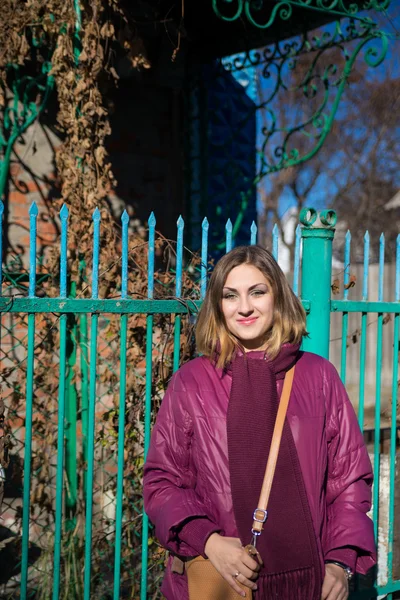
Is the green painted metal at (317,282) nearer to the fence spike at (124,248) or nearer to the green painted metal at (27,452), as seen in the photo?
the fence spike at (124,248)

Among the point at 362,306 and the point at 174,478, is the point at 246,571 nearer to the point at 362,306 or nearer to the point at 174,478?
the point at 174,478

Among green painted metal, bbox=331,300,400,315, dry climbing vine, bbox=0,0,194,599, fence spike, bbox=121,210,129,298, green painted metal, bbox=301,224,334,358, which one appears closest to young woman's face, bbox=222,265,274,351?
fence spike, bbox=121,210,129,298

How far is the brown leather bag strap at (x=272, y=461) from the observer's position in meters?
1.88

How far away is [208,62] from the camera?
5.66m

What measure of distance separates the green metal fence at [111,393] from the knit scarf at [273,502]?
65 cm

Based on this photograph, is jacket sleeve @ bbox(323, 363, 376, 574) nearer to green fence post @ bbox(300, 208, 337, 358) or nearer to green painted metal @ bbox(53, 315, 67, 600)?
green fence post @ bbox(300, 208, 337, 358)

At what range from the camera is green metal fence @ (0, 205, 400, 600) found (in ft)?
7.82

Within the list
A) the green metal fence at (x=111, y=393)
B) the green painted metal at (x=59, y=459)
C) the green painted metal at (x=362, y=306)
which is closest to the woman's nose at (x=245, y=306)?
the green metal fence at (x=111, y=393)

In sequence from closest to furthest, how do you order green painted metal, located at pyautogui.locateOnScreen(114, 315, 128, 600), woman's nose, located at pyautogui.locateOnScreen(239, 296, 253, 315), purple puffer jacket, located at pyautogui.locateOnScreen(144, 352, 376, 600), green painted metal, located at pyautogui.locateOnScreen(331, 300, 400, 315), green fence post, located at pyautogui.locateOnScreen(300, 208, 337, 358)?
purple puffer jacket, located at pyautogui.locateOnScreen(144, 352, 376, 600) < woman's nose, located at pyautogui.locateOnScreen(239, 296, 253, 315) < green painted metal, located at pyautogui.locateOnScreen(114, 315, 128, 600) < green fence post, located at pyautogui.locateOnScreen(300, 208, 337, 358) < green painted metal, located at pyautogui.locateOnScreen(331, 300, 400, 315)

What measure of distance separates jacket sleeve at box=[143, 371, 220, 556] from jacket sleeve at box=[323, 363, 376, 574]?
40cm

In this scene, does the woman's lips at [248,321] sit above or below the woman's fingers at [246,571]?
above

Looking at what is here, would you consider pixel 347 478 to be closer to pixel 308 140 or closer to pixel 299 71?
pixel 299 71

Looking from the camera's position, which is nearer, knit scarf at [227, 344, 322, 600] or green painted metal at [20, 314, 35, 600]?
knit scarf at [227, 344, 322, 600]

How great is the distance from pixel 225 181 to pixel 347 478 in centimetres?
402
